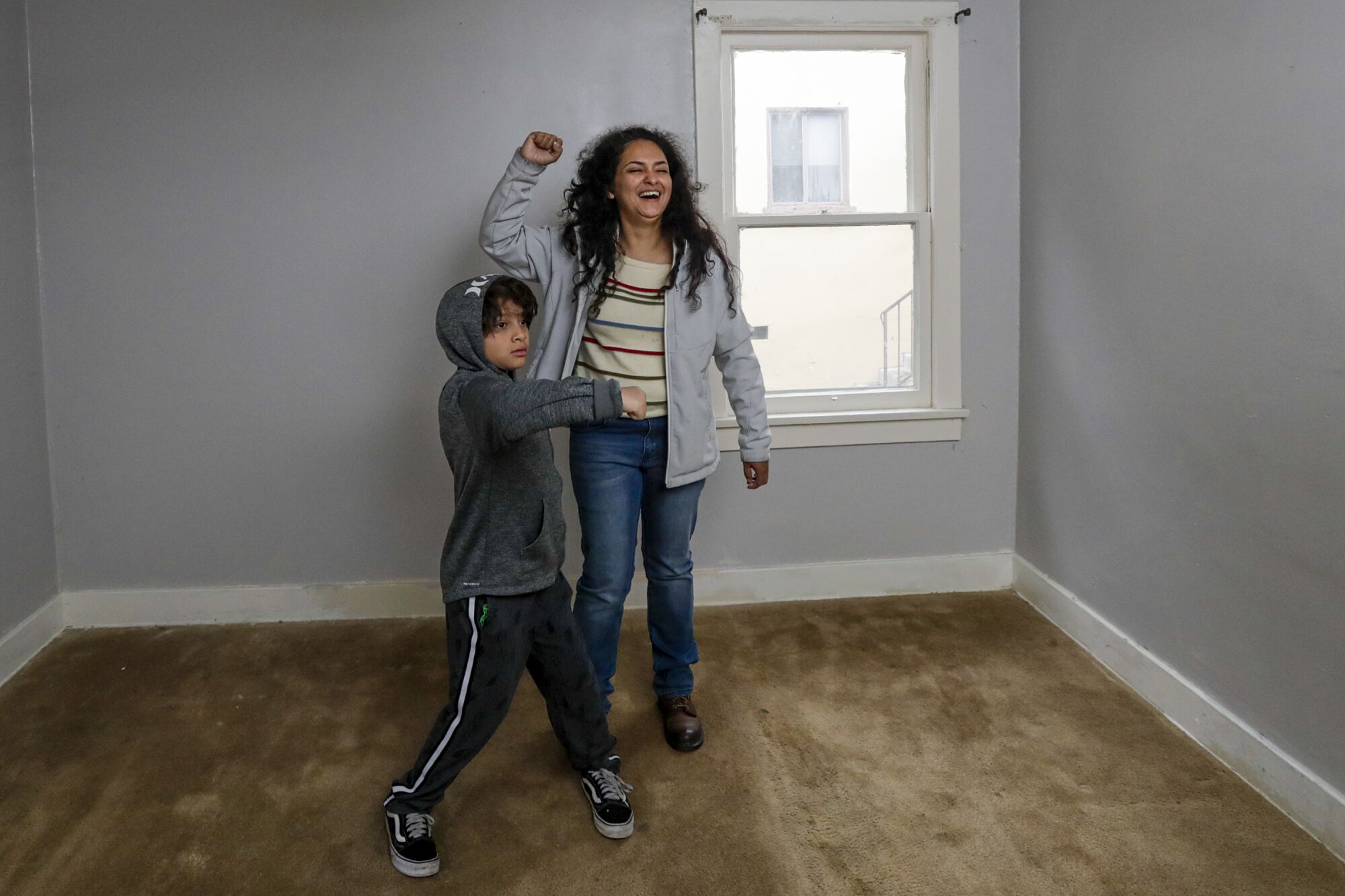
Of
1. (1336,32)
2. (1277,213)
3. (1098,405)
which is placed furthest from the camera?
(1098,405)

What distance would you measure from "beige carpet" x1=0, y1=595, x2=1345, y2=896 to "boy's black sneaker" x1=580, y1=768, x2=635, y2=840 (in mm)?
30

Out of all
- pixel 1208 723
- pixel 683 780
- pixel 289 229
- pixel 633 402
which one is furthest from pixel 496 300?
pixel 1208 723

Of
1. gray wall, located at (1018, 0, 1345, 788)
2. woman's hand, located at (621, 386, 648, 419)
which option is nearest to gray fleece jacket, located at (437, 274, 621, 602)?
woman's hand, located at (621, 386, 648, 419)

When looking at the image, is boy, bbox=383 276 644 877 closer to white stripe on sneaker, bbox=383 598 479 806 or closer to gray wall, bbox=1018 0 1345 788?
white stripe on sneaker, bbox=383 598 479 806

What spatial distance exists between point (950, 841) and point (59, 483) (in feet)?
9.37

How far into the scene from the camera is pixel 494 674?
185cm

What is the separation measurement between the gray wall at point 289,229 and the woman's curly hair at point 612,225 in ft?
2.53

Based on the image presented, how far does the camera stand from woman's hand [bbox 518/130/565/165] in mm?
2154

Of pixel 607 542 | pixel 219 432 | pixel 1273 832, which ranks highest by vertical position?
pixel 219 432

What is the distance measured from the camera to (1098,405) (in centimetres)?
278

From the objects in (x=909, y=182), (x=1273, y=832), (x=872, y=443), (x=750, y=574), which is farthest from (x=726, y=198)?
(x=1273, y=832)

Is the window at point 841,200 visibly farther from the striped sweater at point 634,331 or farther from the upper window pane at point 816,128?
the striped sweater at point 634,331

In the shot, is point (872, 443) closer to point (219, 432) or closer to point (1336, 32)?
point (1336, 32)

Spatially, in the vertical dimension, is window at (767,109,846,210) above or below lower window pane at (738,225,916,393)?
above
